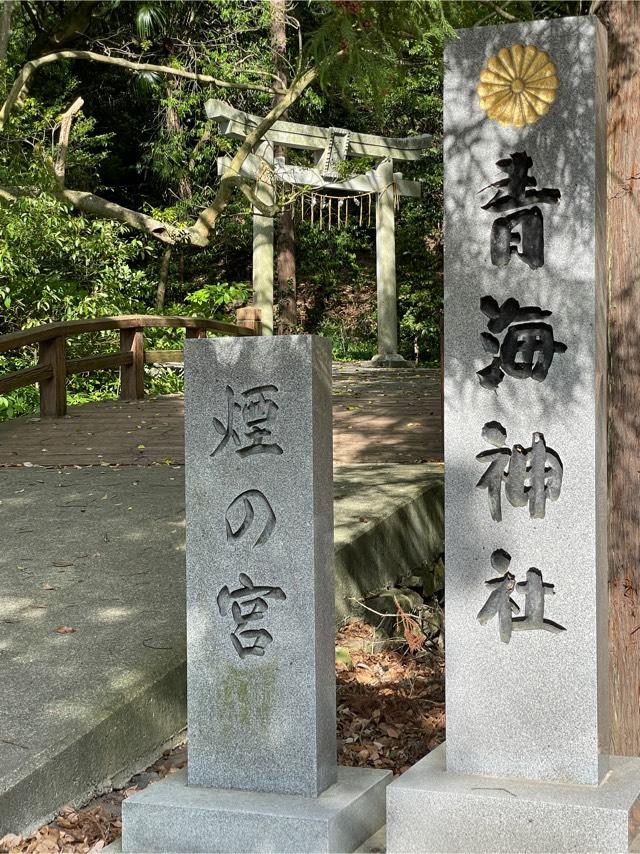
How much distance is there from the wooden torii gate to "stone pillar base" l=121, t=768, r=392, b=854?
1029 cm

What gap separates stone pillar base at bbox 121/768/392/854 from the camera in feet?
9.56

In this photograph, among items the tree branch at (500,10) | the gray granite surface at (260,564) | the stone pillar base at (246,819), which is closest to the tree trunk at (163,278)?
the tree branch at (500,10)

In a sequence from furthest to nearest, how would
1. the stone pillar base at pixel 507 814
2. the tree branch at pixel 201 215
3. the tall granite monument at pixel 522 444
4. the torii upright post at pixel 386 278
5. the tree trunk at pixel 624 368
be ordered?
the torii upright post at pixel 386 278
the tree branch at pixel 201 215
the tree trunk at pixel 624 368
the tall granite monument at pixel 522 444
the stone pillar base at pixel 507 814

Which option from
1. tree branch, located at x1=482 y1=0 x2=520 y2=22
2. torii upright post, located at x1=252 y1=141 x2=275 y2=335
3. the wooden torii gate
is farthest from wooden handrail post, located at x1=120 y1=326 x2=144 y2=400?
tree branch, located at x1=482 y1=0 x2=520 y2=22

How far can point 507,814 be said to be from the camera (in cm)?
291

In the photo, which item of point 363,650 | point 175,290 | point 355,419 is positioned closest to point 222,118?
point 355,419

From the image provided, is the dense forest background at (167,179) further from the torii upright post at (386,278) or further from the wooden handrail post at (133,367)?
the wooden handrail post at (133,367)

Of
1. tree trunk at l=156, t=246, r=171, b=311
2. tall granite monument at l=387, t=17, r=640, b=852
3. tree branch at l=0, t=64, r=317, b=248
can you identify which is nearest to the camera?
tall granite monument at l=387, t=17, r=640, b=852

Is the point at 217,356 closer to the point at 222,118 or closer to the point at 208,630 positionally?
the point at 208,630

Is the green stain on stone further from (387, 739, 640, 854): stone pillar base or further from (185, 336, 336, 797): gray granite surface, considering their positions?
(387, 739, 640, 854): stone pillar base

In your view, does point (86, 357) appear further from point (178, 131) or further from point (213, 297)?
point (178, 131)

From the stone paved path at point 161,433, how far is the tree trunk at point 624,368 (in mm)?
3541

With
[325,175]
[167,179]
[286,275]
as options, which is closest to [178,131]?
[167,179]

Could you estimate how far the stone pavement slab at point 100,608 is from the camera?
10.6ft
